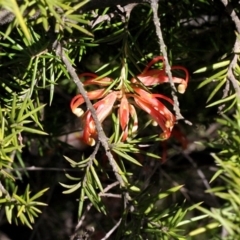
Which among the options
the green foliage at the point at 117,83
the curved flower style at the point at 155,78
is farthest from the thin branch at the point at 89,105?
the curved flower style at the point at 155,78

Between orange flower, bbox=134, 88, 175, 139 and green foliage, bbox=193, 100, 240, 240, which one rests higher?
green foliage, bbox=193, 100, 240, 240

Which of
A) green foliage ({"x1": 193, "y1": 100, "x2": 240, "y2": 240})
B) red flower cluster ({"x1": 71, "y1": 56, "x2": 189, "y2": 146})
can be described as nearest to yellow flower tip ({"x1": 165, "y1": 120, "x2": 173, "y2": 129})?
red flower cluster ({"x1": 71, "y1": 56, "x2": 189, "y2": 146})

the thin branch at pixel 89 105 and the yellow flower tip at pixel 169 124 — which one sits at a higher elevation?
the thin branch at pixel 89 105

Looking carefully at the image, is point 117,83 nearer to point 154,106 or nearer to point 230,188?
point 154,106

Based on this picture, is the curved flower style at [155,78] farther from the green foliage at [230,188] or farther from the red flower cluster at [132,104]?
the green foliage at [230,188]

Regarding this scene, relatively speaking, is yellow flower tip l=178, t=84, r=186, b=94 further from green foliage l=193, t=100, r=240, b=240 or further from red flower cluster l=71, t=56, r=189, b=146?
green foliage l=193, t=100, r=240, b=240

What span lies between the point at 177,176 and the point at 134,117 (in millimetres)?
816

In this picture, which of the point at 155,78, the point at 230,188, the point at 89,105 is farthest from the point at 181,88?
Answer: the point at 230,188

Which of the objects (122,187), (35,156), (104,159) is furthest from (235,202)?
(35,156)

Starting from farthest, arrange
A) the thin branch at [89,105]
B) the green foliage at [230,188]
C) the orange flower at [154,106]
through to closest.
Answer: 1. the orange flower at [154,106]
2. the thin branch at [89,105]
3. the green foliage at [230,188]

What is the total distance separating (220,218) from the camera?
49 cm

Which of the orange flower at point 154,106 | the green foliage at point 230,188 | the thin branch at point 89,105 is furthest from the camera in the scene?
the orange flower at point 154,106

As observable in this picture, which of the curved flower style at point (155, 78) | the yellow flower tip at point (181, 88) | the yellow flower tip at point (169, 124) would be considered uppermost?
the curved flower style at point (155, 78)

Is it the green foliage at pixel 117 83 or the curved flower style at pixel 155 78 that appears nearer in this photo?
the green foliage at pixel 117 83
